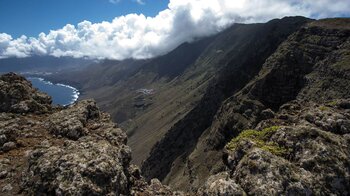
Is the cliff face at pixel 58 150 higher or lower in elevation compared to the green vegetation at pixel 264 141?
higher

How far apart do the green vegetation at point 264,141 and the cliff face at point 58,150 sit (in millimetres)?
7644

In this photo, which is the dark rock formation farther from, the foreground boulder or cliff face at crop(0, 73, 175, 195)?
the foreground boulder

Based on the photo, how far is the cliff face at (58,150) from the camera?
2348cm

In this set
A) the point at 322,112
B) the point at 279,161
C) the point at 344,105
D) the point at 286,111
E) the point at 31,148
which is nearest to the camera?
the point at 279,161

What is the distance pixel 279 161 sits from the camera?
25.6 meters

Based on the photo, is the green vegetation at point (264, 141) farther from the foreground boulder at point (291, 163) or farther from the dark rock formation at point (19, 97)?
the dark rock formation at point (19, 97)

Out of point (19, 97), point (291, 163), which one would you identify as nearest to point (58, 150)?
point (19, 97)

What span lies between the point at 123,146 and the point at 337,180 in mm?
16897

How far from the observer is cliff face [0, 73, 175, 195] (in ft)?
77.0

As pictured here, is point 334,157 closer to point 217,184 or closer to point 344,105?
point 217,184

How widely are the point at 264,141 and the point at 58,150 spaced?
54.8 feet

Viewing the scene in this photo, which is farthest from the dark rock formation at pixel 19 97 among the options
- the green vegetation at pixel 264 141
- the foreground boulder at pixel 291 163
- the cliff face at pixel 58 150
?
the green vegetation at pixel 264 141

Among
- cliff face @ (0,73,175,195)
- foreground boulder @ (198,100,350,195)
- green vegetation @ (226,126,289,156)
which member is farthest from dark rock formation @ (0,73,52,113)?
green vegetation @ (226,126,289,156)

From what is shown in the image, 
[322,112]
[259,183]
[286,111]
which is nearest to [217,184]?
[259,183]
